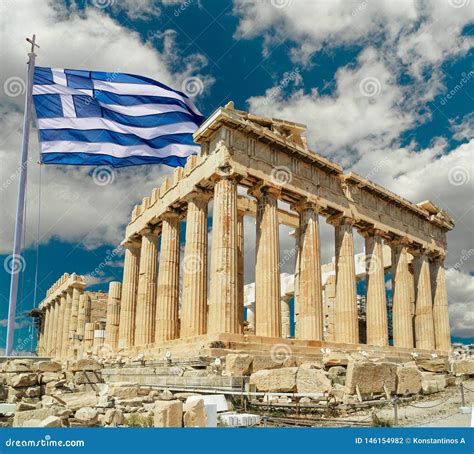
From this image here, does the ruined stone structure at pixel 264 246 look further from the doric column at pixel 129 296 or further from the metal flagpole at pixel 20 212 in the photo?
the metal flagpole at pixel 20 212

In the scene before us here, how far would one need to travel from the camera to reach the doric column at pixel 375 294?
3059 centimetres

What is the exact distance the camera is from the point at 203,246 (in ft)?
84.2

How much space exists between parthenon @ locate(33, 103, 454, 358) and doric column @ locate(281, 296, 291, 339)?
6.41 metres

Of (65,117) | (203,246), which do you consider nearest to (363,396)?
(203,246)

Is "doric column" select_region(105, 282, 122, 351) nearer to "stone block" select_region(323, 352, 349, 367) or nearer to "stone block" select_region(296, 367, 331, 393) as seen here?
"stone block" select_region(323, 352, 349, 367)

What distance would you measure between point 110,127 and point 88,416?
1537cm

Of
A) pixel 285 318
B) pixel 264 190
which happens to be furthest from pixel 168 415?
pixel 285 318

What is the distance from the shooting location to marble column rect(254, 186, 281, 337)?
23.7 metres

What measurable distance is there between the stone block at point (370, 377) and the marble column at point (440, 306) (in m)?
24.7

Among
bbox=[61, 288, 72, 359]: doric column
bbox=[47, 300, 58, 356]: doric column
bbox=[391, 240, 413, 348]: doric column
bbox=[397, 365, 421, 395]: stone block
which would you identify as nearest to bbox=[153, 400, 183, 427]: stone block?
bbox=[397, 365, 421, 395]: stone block

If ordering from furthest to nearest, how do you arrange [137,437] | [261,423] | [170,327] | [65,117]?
1. [170,327]
2. [65,117]
3. [261,423]
4. [137,437]

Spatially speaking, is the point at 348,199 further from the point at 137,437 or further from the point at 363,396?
the point at 137,437

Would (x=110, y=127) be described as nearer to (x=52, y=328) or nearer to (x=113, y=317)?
(x=113, y=317)

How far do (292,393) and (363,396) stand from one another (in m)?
1.84
